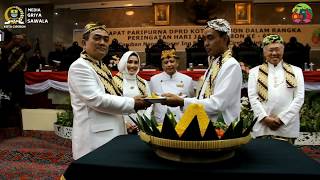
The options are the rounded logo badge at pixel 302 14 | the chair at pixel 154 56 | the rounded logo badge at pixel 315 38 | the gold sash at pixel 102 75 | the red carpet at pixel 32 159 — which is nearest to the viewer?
the gold sash at pixel 102 75

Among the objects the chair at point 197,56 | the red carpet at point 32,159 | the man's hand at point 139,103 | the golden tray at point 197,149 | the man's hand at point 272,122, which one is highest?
the chair at point 197,56

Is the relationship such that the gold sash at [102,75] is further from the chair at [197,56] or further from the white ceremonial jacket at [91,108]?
the chair at [197,56]

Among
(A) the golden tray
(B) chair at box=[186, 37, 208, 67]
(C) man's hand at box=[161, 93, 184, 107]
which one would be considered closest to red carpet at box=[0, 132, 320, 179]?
(C) man's hand at box=[161, 93, 184, 107]

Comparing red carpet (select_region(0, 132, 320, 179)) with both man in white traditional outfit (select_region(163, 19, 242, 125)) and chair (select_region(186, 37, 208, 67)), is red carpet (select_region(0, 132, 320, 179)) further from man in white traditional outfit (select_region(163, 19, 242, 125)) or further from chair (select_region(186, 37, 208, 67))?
chair (select_region(186, 37, 208, 67))

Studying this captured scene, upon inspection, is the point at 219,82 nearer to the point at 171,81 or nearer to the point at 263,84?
the point at 263,84

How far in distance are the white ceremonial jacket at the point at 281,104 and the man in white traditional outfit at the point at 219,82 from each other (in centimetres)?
75

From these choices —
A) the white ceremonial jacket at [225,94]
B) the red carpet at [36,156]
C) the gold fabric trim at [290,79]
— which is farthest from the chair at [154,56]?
the white ceremonial jacket at [225,94]

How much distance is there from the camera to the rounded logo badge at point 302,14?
10172 mm

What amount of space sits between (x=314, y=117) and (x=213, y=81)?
355cm

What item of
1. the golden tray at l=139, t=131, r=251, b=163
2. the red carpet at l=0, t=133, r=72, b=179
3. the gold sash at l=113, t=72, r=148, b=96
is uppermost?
the gold sash at l=113, t=72, r=148, b=96

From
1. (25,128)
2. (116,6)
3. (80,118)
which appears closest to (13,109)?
(25,128)

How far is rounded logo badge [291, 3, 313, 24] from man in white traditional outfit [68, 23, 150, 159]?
9111 millimetres

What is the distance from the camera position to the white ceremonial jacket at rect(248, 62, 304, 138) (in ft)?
8.66

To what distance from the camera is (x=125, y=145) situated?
1.55m
